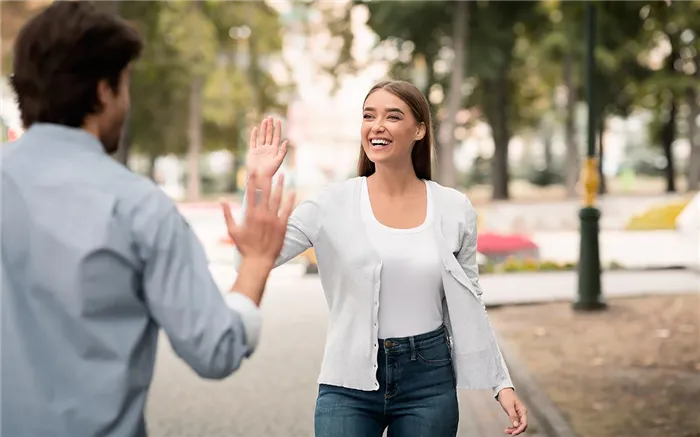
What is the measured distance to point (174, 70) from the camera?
4356cm

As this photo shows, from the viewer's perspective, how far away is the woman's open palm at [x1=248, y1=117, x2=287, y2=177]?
98.0 inches

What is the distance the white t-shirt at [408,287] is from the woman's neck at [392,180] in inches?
9.4

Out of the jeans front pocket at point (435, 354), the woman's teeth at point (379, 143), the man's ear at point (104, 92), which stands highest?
the man's ear at point (104, 92)

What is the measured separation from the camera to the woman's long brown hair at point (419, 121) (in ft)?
11.6

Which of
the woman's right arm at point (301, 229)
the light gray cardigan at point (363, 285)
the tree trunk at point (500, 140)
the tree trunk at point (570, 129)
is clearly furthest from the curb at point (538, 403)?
the tree trunk at point (500, 140)

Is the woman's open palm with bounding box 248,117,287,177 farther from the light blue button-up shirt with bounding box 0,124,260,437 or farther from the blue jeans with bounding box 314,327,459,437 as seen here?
the blue jeans with bounding box 314,327,459,437

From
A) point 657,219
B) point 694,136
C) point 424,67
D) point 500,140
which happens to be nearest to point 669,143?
point 694,136

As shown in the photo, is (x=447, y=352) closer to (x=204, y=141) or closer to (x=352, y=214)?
(x=352, y=214)

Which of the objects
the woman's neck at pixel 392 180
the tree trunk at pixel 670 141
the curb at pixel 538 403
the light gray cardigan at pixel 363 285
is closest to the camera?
the light gray cardigan at pixel 363 285

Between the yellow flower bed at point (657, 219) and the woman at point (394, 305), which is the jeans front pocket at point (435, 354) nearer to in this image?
the woman at point (394, 305)

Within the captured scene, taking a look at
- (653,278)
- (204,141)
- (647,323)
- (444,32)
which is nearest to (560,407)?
(647,323)

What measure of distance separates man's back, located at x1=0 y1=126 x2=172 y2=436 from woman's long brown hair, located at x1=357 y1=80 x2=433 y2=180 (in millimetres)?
1612

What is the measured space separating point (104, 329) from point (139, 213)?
0.78ft

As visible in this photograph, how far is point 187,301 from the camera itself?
2037 mm
